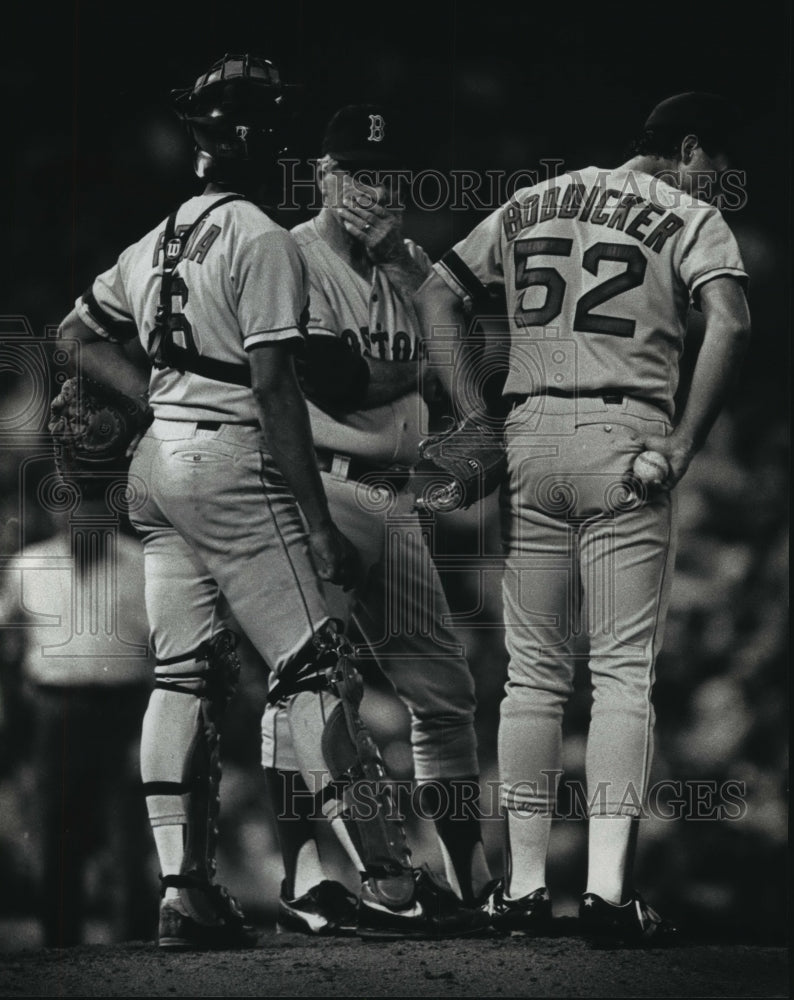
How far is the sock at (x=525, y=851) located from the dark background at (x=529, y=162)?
1.30 ft

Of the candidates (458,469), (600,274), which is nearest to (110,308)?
(458,469)

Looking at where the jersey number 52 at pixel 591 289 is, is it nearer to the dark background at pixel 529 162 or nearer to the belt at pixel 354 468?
the dark background at pixel 529 162

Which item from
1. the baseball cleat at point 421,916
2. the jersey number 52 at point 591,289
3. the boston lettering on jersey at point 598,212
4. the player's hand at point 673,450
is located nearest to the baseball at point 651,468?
the player's hand at point 673,450

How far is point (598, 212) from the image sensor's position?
173 inches

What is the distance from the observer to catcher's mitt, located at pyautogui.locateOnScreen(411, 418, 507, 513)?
442 centimetres

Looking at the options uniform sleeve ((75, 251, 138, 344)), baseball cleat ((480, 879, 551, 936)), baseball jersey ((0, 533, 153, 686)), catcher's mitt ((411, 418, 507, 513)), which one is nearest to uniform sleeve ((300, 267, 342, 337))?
catcher's mitt ((411, 418, 507, 513))

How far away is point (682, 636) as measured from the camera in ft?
14.9

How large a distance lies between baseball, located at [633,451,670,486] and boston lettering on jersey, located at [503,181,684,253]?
1.94 ft

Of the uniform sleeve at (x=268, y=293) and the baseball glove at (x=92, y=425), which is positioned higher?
the uniform sleeve at (x=268, y=293)

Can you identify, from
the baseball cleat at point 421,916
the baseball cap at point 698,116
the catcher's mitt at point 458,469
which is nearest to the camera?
the baseball cleat at point 421,916

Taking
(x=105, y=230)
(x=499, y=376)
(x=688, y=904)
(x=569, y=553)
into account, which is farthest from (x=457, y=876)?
(x=105, y=230)

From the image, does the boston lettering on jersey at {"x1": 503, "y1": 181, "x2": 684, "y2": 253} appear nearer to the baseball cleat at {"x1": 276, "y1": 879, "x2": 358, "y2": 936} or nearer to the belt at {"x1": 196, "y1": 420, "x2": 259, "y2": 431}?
the belt at {"x1": 196, "y1": 420, "x2": 259, "y2": 431}

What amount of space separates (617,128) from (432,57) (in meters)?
0.60

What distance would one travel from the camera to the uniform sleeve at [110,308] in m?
4.45
